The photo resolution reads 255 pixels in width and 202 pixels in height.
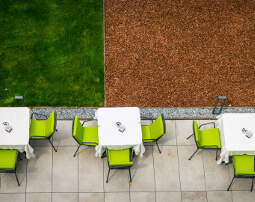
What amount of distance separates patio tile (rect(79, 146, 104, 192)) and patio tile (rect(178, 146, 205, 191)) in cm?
188

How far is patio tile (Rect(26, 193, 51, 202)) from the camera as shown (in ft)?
20.7

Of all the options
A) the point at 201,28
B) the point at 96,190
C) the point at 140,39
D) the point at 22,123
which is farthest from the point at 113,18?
the point at 96,190

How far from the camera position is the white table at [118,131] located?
616cm

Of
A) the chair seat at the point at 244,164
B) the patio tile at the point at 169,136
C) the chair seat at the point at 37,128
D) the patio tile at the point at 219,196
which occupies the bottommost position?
the patio tile at the point at 219,196

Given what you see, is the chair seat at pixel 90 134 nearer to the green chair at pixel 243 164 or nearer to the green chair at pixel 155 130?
the green chair at pixel 155 130

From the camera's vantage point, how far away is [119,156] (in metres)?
6.29

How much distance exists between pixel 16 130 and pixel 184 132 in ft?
12.9

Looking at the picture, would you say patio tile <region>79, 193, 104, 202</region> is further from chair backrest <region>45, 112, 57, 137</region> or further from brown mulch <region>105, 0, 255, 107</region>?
brown mulch <region>105, 0, 255, 107</region>

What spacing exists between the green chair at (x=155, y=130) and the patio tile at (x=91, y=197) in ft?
5.16

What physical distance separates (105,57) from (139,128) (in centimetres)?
271

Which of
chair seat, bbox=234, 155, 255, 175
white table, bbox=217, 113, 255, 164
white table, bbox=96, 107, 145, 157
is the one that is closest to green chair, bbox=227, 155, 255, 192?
chair seat, bbox=234, 155, 255, 175

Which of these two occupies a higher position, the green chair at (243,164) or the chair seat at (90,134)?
the chair seat at (90,134)

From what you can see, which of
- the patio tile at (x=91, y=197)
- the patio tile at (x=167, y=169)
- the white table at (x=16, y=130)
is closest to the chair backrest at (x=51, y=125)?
the white table at (x=16, y=130)

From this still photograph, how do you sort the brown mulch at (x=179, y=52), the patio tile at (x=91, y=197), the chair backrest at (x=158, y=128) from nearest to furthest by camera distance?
1. the chair backrest at (x=158, y=128)
2. the patio tile at (x=91, y=197)
3. the brown mulch at (x=179, y=52)
